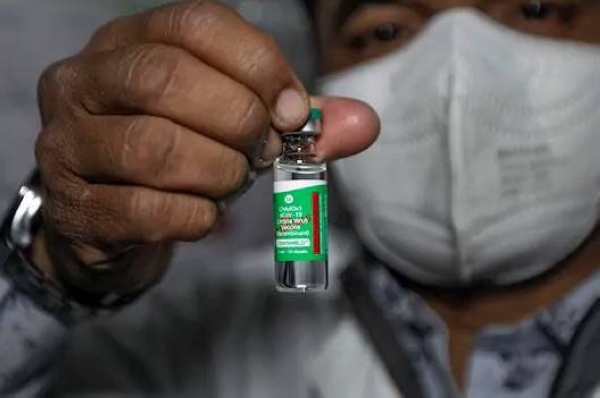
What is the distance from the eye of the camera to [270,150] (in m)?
0.78

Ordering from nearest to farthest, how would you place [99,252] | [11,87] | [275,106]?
[275,106]
[99,252]
[11,87]

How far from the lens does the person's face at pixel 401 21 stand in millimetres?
1013

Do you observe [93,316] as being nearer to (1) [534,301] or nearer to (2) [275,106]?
(2) [275,106]

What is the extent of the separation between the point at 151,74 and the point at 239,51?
0.23 feet

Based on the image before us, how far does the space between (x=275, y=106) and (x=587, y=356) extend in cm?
48

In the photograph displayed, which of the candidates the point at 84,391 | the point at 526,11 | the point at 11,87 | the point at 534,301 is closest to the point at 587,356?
the point at 534,301

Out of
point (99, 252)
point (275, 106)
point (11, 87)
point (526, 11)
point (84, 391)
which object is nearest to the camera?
point (275, 106)

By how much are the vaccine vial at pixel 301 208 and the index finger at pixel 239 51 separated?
0.02 m

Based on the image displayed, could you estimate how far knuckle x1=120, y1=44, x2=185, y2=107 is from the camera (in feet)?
2.40

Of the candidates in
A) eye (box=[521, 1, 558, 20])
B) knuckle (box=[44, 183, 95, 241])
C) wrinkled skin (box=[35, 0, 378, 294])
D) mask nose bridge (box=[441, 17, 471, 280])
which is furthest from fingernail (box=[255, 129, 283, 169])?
eye (box=[521, 1, 558, 20])

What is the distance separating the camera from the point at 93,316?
0.99m

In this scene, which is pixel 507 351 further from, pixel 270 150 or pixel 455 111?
pixel 270 150

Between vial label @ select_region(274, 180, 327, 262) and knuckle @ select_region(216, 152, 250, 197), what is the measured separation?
0.03 m

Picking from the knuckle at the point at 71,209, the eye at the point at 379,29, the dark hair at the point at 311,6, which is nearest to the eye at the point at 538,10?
the eye at the point at 379,29
